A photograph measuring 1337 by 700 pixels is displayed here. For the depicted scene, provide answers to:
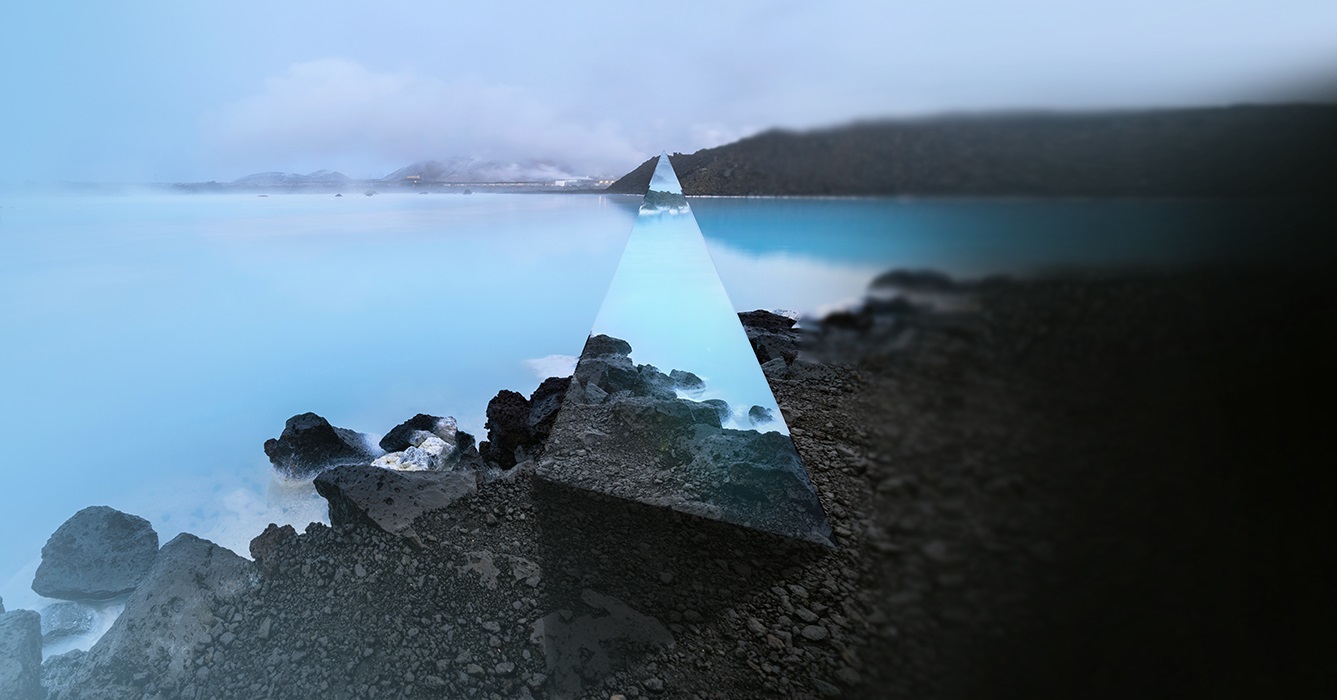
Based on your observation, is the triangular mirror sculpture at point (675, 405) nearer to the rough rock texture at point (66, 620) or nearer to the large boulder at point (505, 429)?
the large boulder at point (505, 429)

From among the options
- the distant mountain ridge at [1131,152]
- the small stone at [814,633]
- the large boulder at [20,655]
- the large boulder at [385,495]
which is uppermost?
the distant mountain ridge at [1131,152]

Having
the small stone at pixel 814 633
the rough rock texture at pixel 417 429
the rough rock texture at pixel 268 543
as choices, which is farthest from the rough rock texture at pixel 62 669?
the small stone at pixel 814 633

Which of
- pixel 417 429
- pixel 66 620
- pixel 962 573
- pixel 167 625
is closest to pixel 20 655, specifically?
pixel 66 620

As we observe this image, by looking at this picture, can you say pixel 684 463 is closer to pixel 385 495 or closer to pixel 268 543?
pixel 385 495

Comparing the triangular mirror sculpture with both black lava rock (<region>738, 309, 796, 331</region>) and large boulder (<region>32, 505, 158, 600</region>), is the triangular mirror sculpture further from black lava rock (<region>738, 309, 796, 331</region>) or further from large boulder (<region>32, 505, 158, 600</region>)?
large boulder (<region>32, 505, 158, 600</region>)

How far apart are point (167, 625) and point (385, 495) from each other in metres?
0.84

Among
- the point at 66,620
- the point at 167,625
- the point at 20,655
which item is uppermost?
the point at 167,625

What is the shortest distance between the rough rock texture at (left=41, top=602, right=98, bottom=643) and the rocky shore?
0.31 metres

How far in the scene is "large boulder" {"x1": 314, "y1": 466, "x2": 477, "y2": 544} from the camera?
229 cm

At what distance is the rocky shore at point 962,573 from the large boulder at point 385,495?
142 millimetres

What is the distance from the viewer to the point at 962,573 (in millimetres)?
931

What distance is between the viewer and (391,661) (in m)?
1.80

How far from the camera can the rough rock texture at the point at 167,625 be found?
5.90 feet

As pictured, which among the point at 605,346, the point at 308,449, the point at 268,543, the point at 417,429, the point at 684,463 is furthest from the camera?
the point at 605,346
